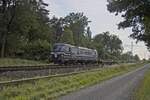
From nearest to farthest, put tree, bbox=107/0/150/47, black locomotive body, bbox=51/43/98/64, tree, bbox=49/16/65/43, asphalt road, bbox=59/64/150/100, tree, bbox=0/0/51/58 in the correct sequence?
asphalt road, bbox=59/64/150/100 < tree, bbox=107/0/150/47 < black locomotive body, bbox=51/43/98/64 < tree, bbox=0/0/51/58 < tree, bbox=49/16/65/43

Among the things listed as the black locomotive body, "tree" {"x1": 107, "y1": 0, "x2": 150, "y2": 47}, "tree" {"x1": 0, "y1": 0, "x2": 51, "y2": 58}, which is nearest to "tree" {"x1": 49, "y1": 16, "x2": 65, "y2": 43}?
"tree" {"x1": 0, "y1": 0, "x2": 51, "y2": 58}

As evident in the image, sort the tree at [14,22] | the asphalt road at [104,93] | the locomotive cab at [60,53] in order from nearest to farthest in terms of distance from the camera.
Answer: the asphalt road at [104,93] → the locomotive cab at [60,53] → the tree at [14,22]

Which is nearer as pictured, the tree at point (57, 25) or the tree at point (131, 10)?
the tree at point (131, 10)

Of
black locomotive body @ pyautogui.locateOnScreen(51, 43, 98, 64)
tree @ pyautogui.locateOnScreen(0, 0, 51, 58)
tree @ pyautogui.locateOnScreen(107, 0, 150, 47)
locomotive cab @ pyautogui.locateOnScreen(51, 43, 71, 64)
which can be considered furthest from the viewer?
tree @ pyautogui.locateOnScreen(0, 0, 51, 58)

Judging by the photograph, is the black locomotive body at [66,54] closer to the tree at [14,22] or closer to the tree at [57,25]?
the tree at [14,22]

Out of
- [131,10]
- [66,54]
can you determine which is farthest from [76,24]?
[131,10]

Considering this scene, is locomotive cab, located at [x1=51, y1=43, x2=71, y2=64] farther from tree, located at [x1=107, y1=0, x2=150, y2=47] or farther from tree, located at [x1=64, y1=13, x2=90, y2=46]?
tree, located at [x1=64, y1=13, x2=90, y2=46]

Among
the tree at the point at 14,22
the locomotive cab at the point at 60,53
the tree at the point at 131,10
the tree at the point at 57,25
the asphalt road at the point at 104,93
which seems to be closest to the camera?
the asphalt road at the point at 104,93

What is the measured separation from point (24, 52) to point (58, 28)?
180 ft

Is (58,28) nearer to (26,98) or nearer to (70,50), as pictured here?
(70,50)

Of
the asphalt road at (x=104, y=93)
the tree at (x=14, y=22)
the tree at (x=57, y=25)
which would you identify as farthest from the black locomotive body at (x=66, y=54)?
the tree at (x=57, y=25)

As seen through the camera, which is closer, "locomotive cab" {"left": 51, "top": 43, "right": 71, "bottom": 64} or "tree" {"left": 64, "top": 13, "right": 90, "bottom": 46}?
"locomotive cab" {"left": 51, "top": 43, "right": 71, "bottom": 64}

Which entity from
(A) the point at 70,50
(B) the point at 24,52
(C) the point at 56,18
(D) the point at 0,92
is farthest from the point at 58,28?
(D) the point at 0,92

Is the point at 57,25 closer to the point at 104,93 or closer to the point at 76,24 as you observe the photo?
the point at 76,24
